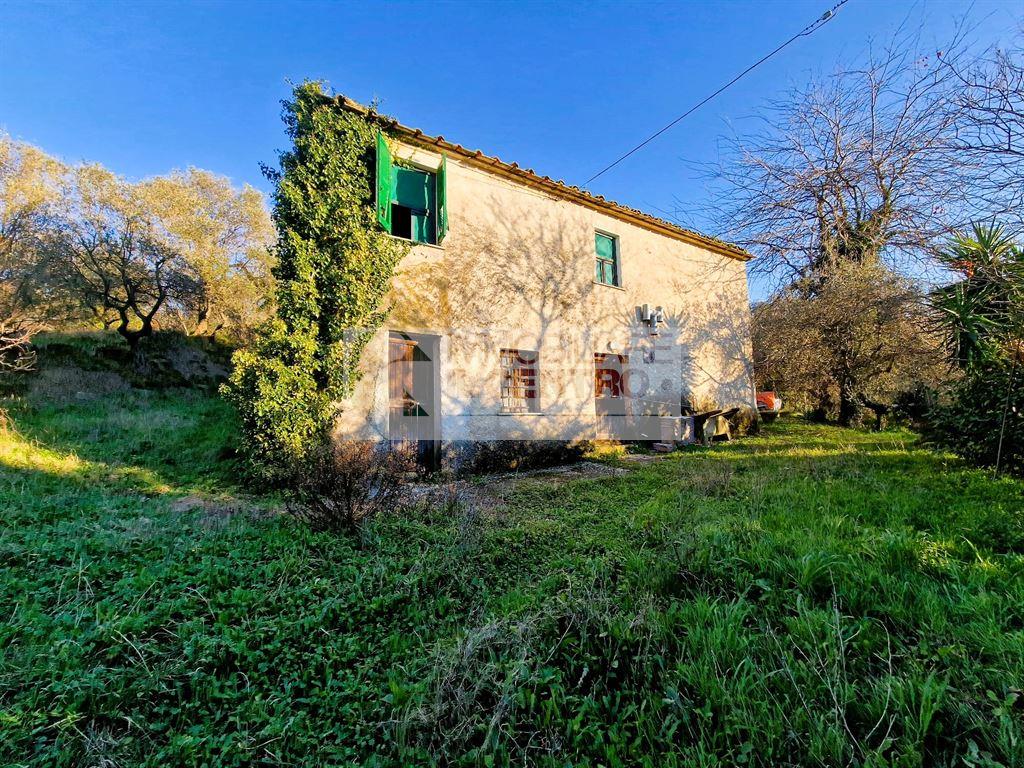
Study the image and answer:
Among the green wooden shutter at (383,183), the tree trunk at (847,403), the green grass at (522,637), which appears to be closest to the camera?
the green grass at (522,637)

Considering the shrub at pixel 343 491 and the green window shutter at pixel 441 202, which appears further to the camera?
the green window shutter at pixel 441 202

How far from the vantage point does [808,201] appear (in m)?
9.40

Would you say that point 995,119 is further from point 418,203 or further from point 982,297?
point 418,203

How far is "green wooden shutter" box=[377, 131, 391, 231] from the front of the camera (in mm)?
6770

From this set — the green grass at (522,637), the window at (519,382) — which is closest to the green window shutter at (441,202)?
the window at (519,382)

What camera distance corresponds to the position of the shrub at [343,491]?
393 centimetres

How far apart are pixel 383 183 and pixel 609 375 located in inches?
256

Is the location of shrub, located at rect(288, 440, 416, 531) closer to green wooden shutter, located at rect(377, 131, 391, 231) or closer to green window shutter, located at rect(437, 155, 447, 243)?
green wooden shutter, located at rect(377, 131, 391, 231)

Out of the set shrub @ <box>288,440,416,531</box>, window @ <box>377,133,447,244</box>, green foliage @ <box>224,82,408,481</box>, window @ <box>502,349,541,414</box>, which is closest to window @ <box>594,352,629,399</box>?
window @ <box>502,349,541,414</box>

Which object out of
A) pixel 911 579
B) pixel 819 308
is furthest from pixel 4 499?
pixel 819 308

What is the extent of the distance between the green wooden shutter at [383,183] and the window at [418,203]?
0.26 m

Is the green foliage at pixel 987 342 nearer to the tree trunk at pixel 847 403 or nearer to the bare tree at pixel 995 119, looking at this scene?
the bare tree at pixel 995 119

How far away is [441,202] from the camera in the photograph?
758 cm

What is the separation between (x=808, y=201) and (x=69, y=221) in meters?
19.0
